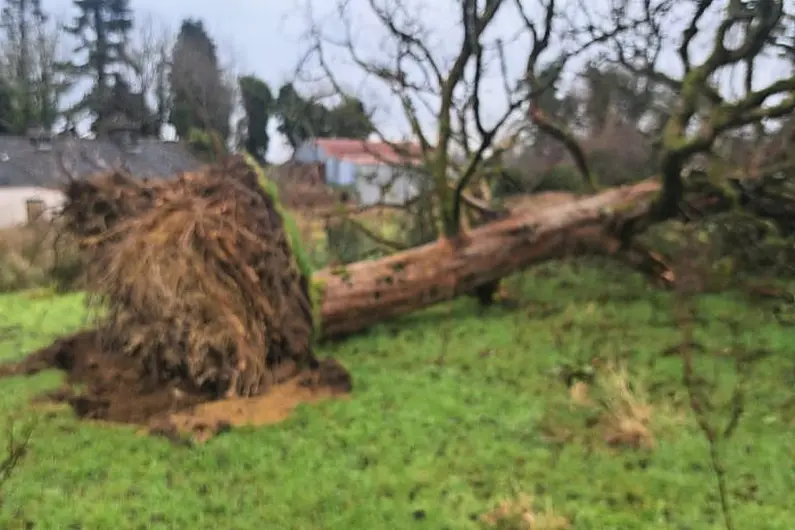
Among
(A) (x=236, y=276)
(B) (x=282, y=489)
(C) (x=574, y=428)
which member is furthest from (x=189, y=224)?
(C) (x=574, y=428)

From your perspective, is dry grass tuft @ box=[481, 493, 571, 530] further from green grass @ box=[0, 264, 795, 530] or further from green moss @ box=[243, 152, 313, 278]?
green moss @ box=[243, 152, 313, 278]

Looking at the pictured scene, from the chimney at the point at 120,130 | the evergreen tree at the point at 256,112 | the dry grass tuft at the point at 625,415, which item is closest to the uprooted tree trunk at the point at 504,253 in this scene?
the chimney at the point at 120,130

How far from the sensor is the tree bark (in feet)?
29.2

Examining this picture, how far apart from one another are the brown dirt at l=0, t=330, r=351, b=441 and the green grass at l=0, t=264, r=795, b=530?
192mm

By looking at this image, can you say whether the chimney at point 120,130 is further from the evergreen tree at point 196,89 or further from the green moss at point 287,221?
the evergreen tree at point 196,89

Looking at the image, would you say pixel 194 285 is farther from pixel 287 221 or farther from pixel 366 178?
pixel 366 178

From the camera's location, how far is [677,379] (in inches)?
272

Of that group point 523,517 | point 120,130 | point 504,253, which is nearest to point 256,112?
point 120,130

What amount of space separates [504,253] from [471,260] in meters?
0.42

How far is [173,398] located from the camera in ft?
21.7

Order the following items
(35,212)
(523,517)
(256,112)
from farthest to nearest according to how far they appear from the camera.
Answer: (256,112) → (35,212) → (523,517)

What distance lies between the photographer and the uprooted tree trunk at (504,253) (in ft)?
29.3

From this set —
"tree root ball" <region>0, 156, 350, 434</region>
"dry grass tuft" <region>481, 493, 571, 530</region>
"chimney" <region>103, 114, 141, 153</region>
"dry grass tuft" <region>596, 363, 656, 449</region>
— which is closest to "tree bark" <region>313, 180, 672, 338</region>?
"tree root ball" <region>0, 156, 350, 434</region>

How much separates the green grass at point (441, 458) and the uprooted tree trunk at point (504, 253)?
85cm
